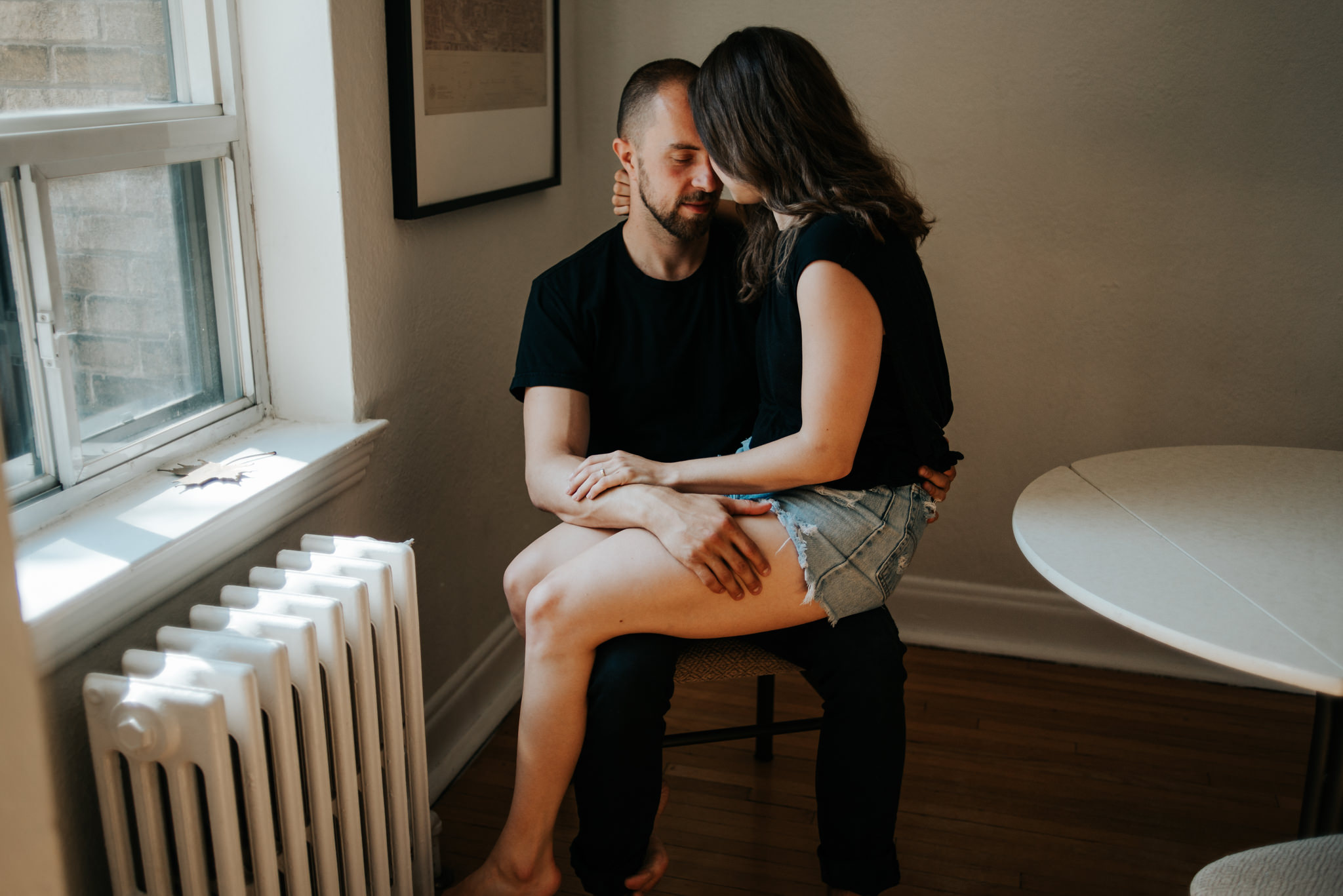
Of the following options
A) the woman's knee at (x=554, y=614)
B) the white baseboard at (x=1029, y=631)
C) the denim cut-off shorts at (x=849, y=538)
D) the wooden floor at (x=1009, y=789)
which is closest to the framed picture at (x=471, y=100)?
the woman's knee at (x=554, y=614)

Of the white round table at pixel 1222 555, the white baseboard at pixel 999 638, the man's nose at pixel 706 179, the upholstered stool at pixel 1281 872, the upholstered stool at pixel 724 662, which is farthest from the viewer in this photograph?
the white baseboard at pixel 999 638

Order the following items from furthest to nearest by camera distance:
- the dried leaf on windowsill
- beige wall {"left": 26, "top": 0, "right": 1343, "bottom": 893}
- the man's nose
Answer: beige wall {"left": 26, "top": 0, "right": 1343, "bottom": 893} → the man's nose → the dried leaf on windowsill

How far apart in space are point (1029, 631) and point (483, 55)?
185 centimetres

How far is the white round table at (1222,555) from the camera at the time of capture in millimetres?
1102

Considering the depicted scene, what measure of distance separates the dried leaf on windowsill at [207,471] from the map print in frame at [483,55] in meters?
0.68

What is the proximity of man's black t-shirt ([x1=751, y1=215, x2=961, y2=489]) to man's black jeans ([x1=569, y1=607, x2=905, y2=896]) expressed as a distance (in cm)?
27

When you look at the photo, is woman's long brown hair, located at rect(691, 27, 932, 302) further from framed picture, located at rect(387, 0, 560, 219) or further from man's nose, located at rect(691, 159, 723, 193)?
framed picture, located at rect(387, 0, 560, 219)

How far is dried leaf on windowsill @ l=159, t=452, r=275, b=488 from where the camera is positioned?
1.34m

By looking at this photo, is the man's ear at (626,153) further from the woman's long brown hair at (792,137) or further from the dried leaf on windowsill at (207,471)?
the dried leaf on windowsill at (207,471)

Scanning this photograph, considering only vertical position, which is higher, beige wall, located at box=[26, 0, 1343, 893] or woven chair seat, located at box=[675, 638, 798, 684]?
beige wall, located at box=[26, 0, 1343, 893]

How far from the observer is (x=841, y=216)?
4.68ft

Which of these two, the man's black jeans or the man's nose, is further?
the man's nose

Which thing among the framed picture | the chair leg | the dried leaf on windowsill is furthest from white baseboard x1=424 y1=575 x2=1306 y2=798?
the framed picture

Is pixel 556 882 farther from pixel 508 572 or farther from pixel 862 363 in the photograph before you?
pixel 862 363
